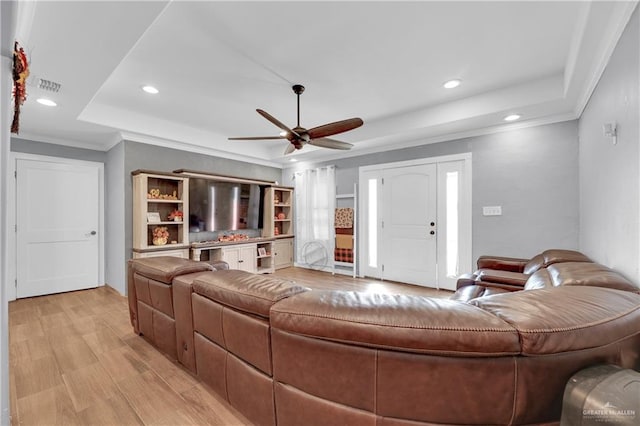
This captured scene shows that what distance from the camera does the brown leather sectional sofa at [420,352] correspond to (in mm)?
864

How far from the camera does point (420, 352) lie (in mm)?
910

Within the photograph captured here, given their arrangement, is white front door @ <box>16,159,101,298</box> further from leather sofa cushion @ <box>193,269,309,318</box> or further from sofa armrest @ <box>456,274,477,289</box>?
sofa armrest @ <box>456,274,477,289</box>

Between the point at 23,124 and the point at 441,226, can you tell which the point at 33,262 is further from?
the point at 441,226

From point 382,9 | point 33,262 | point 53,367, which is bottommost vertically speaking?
point 53,367

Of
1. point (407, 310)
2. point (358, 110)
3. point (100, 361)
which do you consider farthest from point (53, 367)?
point (358, 110)

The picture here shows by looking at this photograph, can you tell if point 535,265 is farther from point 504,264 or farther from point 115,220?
point 115,220

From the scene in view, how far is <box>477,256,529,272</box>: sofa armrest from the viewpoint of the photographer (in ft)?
9.85

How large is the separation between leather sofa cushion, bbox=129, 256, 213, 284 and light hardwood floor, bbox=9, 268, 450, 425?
27.0 inches

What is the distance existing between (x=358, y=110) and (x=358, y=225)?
87.2 inches

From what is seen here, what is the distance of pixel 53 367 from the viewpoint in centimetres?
214

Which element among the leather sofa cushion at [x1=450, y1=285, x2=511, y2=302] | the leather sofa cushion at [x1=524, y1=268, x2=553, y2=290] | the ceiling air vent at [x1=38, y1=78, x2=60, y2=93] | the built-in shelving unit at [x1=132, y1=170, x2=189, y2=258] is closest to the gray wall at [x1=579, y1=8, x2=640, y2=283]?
the leather sofa cushion at [x1=524, y1=268, x2=553, y2=290]

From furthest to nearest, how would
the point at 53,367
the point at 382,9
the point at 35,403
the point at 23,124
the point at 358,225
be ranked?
the point at 358,225 < the point at 23,124 < the point at 53,367 < the point at 382,9 < the point at 35,403

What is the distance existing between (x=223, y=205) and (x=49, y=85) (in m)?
2.89

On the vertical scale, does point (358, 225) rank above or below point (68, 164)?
below
